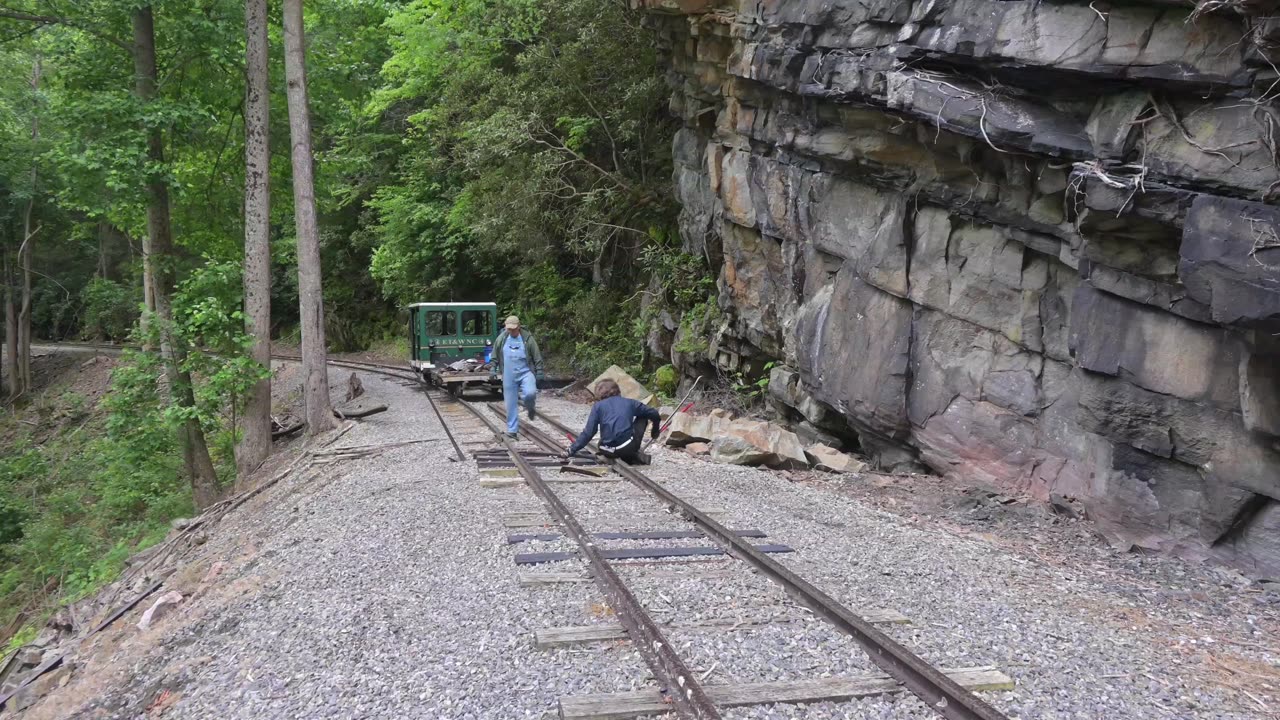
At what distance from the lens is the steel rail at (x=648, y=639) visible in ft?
12.9

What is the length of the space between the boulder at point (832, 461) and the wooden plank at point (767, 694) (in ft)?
23.3

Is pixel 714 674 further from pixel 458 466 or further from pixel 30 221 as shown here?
pixel 30 221

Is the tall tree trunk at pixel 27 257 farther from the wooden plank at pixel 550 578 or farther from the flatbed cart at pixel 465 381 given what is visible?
the wooden plank at pixel 550 578

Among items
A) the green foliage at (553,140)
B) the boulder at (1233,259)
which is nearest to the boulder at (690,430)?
the boulder at (1233,259)

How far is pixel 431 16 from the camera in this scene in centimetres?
2622

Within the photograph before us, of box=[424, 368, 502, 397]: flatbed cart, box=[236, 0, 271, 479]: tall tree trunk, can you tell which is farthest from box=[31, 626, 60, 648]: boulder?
box=[424, 368, 502, 397]: flatbed cart

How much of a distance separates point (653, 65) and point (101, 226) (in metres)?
33.7

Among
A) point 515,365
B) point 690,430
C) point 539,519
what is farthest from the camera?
point 690,430

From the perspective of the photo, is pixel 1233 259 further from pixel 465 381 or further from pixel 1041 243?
pixel 465 381

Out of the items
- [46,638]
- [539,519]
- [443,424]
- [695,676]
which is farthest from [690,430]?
[695,676]

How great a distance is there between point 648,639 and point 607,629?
1.04ft

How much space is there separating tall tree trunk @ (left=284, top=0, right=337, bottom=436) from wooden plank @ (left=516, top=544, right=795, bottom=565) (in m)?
10.3

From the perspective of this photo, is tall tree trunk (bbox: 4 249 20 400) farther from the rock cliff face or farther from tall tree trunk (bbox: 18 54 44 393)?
the rock cliff face

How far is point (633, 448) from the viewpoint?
10508 millimetres
